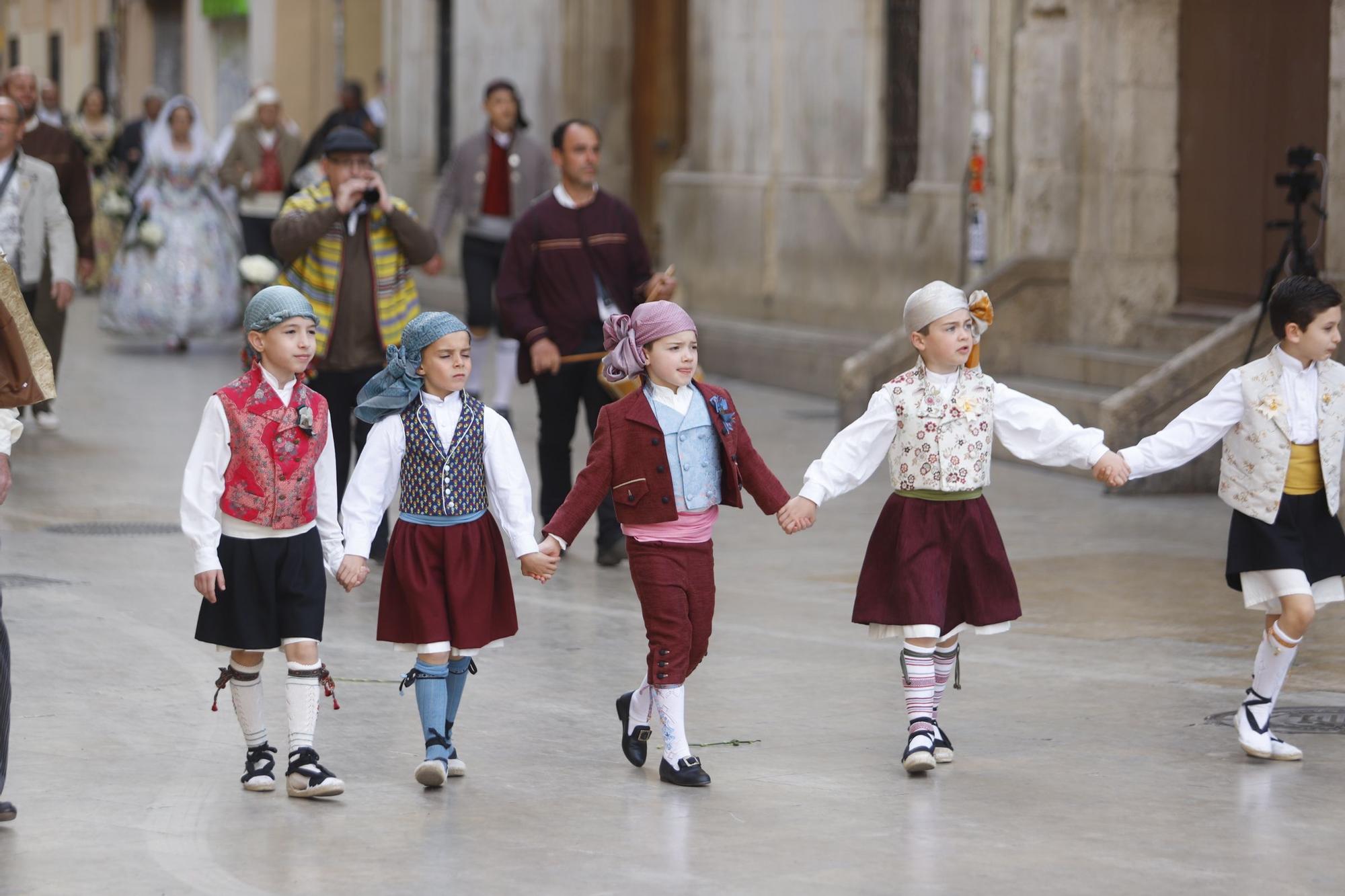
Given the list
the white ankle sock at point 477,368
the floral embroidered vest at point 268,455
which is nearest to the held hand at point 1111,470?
the floral embroidered vest at point 268,455

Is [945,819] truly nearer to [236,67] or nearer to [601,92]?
[601,92]

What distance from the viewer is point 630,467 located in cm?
655

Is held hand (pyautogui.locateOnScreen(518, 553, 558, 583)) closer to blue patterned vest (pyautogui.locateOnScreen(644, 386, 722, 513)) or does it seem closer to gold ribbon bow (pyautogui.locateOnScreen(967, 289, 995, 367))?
blue patterned vest (pyautogui.locateOnScreen(644, 386, 722, 513))

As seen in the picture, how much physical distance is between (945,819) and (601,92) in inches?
675

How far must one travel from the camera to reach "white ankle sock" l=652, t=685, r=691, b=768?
21.1ft

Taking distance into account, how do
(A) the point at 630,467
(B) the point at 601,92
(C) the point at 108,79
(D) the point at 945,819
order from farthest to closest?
(C) the point at 108,79
(B) the point at 601,92
(A) the point at 630,467
(D) the point at 945,819

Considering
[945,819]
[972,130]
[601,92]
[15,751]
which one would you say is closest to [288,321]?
[15,751]

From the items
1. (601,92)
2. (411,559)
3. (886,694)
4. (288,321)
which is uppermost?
(601,92)

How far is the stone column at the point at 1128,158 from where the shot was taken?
1439cm

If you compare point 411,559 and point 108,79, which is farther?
point 108,79

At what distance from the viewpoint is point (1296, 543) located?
683 cm

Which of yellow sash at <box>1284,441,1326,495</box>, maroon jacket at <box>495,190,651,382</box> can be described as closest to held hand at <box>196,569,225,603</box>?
yellow sash at <box>1284,441,1326,495</box>

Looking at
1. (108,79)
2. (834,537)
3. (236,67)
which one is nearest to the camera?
(834,537)

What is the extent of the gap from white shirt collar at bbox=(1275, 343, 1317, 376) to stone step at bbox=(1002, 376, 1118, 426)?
5669 millimetres
